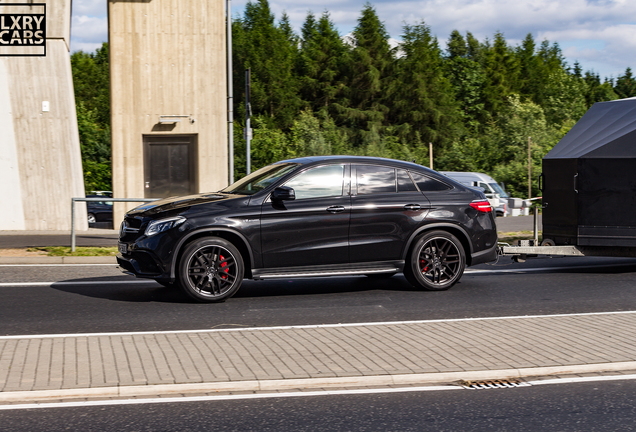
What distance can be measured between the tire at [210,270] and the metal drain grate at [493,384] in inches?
158

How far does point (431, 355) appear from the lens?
21.1ft

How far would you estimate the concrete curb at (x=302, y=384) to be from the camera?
Result: 5320 mm

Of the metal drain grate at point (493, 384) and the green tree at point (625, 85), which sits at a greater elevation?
the green tree at point (625, 85)

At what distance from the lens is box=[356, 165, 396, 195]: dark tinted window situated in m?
9.85

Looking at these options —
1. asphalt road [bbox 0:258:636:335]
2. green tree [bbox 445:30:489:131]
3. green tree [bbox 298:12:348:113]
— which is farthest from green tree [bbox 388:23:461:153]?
asphalt road [bbox 0:258:636:335]

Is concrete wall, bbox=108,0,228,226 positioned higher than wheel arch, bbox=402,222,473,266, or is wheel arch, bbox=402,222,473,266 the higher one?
concrete wall, bbox=108,0,228,226

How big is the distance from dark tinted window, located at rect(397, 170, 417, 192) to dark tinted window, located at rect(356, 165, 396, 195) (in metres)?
0.09

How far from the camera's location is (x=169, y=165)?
21.9 m

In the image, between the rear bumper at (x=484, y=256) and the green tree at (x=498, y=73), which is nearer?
the rear bumper at (x=484, y=256)

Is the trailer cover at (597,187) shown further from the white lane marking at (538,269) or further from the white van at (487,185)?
the white van at (487,185)

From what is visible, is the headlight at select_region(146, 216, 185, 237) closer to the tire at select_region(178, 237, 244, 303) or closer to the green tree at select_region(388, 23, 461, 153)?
the tire at select_region(178, 237, 244, 303)

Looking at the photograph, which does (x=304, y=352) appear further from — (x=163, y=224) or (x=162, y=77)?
(x=162, y=77)

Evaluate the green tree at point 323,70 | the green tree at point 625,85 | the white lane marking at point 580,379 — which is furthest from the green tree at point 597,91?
the white lane marking at point 580,379

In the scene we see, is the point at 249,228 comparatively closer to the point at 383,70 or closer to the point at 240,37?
the point at 383,70
